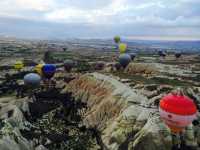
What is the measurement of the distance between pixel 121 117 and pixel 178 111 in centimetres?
1770

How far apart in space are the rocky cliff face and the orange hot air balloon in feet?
22.2

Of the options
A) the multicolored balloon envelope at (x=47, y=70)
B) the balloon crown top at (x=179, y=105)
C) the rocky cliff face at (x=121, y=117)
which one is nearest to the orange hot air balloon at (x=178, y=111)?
the balloon crown top at (x=179, y=105)

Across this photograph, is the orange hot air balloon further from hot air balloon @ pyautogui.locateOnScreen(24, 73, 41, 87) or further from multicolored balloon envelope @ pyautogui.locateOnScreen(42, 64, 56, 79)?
multicolored balloon envelope @ pyautogui.locateOnScreen(42, 64, 56, 79)

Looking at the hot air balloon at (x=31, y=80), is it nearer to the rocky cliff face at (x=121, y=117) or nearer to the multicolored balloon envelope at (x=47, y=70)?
the rocky cliff face at (x=121, y=117)

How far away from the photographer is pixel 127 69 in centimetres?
10300

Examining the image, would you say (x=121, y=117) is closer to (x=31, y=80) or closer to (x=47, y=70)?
(x=31, y=80)

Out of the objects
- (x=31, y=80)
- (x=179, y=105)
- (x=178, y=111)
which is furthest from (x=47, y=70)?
(x=178, y=111)

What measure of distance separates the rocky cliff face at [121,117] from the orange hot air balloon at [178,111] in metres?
6.78

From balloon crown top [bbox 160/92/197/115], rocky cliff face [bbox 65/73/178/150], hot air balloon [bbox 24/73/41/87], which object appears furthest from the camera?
hot air balloon [bbox 24/73/41/87]

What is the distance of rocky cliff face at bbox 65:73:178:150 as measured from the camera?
142 feet

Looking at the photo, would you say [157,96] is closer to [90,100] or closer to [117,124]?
[117,124]

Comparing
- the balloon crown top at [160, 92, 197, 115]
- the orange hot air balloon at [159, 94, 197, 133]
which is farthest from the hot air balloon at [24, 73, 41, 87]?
the balloon crown top at [160, 92, 197, 115]

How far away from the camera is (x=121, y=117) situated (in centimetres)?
5197

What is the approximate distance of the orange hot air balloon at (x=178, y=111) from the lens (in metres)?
35.4
